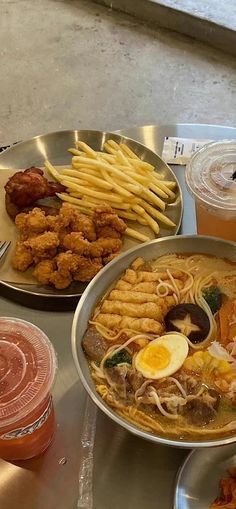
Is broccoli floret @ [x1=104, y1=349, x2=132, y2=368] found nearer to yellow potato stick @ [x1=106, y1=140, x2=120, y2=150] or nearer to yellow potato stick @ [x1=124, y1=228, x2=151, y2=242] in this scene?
yellow potato stick @ [x1=124, y1=228, x2=151, y2=242]

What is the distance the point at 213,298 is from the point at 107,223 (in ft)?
1.81

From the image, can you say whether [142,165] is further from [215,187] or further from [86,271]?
[86,271]

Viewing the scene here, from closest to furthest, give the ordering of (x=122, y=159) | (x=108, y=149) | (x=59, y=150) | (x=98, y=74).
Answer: (x=122, y=159)
(x=108, y=149)
(x=59, y=150)
(x=98, y=74)

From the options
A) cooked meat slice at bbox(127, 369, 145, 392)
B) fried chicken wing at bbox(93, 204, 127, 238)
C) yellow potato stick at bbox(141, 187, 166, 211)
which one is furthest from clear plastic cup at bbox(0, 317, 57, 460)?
yellow potato stick at bbox(141, 187, 166, 211)

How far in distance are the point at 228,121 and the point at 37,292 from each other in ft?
8.78

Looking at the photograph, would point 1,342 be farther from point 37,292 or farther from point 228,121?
point 228,121

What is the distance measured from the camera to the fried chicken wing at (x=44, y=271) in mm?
2178

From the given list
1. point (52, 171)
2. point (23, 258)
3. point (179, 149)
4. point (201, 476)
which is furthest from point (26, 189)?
point (201, 476)

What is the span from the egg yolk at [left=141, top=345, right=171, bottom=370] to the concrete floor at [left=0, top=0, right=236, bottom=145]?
271cm

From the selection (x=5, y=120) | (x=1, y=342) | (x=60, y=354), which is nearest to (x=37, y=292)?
(x=60, y=354)

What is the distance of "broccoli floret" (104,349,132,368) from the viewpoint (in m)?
1.80

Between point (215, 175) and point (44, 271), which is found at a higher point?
point (215, 175)

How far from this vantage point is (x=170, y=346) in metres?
1.82

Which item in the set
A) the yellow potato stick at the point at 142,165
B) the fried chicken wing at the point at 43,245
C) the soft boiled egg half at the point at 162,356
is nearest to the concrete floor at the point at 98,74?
the yellow potato stick at the point at 142,165
